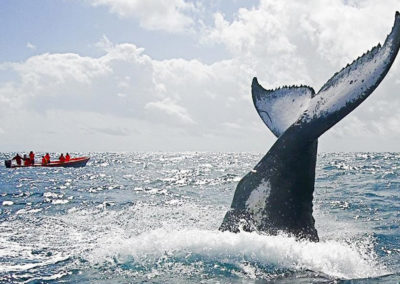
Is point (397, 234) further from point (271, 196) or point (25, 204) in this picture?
point (25, 204)

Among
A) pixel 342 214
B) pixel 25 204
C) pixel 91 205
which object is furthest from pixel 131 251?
pixel 25 204

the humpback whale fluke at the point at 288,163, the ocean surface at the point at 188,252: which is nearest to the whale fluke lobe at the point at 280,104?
the humpback whale fluke at the point at 288,163

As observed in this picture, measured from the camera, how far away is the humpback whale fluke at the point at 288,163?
5.27m

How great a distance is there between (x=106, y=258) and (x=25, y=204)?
10172 mm

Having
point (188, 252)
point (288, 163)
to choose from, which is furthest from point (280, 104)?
point (188, 252)

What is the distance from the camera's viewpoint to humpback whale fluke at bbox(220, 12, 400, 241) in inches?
207

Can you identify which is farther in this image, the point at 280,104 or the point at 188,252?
the point at 188,252

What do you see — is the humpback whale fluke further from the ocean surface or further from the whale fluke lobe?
the ocean surface

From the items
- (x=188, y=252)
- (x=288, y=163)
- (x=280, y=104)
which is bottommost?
(x=188, y=252)

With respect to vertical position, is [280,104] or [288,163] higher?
[280,104]

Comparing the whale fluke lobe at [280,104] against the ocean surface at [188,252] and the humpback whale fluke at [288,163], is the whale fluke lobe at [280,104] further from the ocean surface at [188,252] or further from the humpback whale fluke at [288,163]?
the ocean surface at [188,252]

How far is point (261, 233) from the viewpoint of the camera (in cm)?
576

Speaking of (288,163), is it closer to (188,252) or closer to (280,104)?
(280,104)

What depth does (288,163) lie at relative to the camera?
559cm
